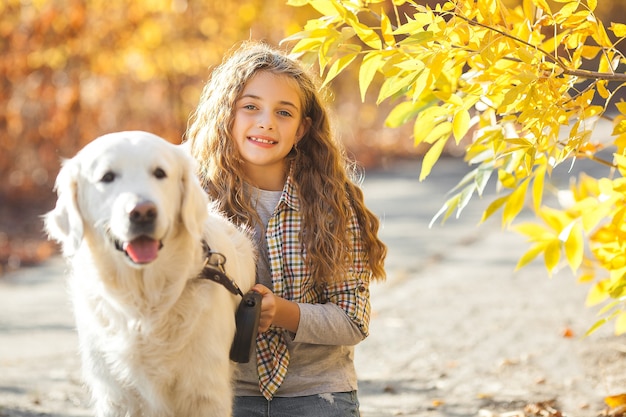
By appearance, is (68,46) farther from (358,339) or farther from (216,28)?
(358,339)

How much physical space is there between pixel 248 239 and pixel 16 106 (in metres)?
7.22

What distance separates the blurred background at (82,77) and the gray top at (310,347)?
485cm

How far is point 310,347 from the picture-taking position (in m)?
3.18

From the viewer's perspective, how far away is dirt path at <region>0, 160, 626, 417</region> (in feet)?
13.1

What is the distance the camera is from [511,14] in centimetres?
324

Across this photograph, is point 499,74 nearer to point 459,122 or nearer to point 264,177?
point 459,122

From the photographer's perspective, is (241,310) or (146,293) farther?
(241,310)

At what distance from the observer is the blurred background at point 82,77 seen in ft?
30.2

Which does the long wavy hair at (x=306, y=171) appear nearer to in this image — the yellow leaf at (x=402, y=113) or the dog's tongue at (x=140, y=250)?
the yellow leaf at (x=402, y=113)

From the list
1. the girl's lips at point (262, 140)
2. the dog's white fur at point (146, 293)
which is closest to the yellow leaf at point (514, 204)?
the girl's lips at point (262, 140)

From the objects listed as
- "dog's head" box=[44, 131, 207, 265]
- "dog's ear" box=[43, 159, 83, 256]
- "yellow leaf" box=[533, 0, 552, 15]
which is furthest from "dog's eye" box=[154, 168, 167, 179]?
"yellow leaf" box=[533, 0, 552, 15]

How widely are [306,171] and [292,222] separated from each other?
0.26 metres

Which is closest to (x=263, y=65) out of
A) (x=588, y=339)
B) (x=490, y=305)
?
(x=588, y=339)

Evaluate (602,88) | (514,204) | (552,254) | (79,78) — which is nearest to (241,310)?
(514,204)
